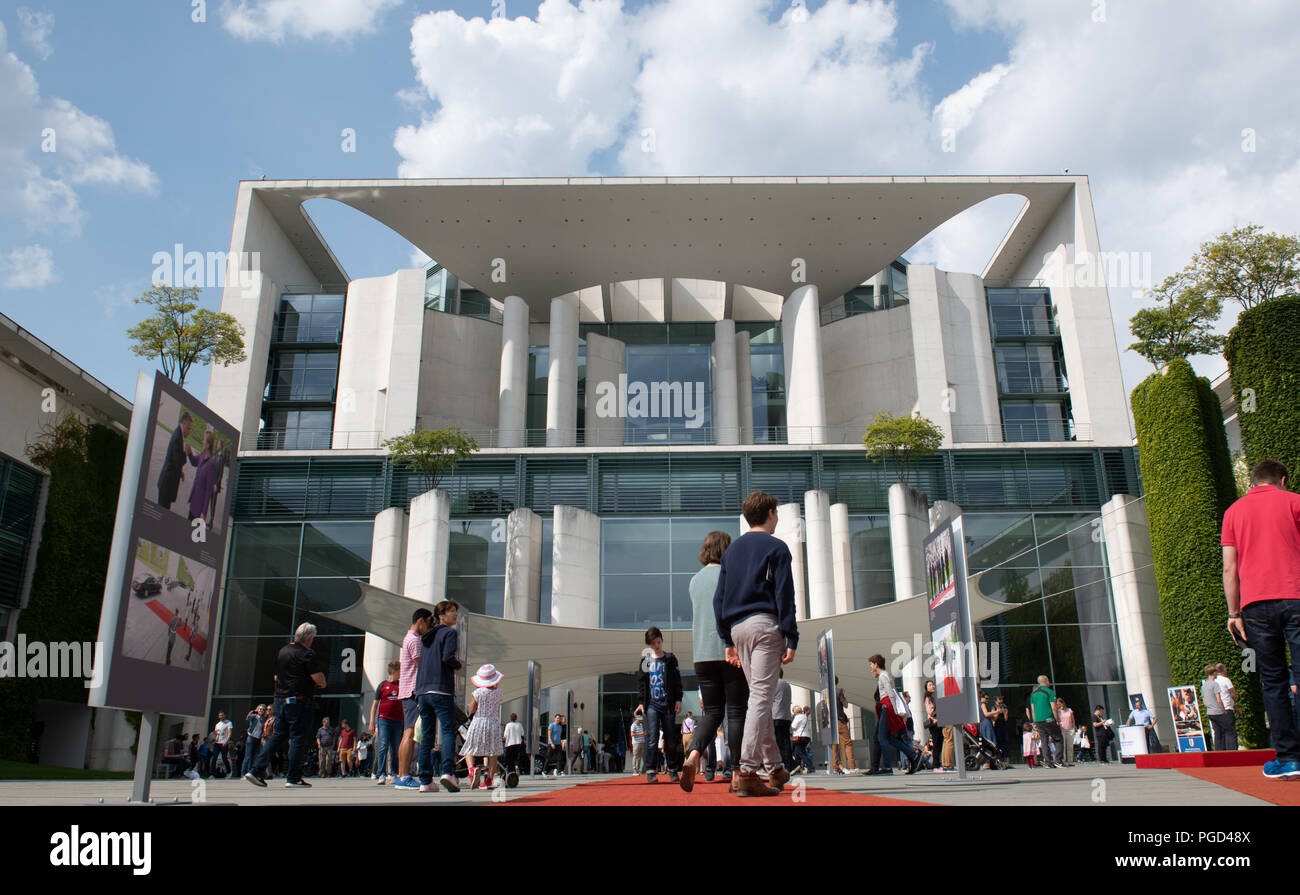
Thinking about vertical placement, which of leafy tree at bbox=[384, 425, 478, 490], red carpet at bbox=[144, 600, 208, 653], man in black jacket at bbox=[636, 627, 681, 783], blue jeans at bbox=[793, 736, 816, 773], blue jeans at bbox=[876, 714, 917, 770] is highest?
leafy tree at bbox=[384, 425, 478, 490]

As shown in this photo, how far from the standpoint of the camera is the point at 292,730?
830cm

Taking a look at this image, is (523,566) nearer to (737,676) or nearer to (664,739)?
(664,739)

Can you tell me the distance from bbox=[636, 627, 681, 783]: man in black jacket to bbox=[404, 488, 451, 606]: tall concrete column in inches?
662

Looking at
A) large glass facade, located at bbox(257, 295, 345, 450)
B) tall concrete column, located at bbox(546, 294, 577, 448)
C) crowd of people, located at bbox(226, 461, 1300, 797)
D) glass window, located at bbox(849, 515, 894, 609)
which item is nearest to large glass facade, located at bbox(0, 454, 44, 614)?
large glass facade, located at bbox(257, 295, 345, 450)

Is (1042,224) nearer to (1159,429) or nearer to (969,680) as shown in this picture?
(1159,429)

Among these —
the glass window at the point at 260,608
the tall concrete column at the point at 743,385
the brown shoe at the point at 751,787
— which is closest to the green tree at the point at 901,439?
the tall concrete column at the point at 743,385

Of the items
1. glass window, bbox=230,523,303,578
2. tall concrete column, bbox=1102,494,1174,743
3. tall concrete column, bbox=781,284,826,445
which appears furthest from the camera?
tall concrete column, bbox=781,284,826,445

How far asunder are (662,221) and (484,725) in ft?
80.7

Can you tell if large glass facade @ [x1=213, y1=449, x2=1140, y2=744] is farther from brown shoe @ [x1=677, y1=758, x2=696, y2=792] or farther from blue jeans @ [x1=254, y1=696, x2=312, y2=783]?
brown shoe @ [x1=677, y1=758, x2=696, y2=792]

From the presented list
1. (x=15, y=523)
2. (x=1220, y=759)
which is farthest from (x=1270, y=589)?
(x=15, y=523)

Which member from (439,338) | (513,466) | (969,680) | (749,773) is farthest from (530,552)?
(749,773)

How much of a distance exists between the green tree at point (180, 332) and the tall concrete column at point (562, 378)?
10.6 metres

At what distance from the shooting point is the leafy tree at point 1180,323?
29.7 m

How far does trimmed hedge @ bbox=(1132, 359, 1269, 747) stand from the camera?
1859 centimetres
